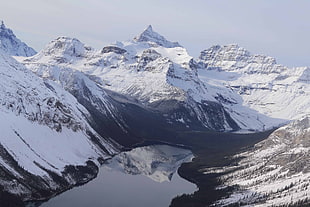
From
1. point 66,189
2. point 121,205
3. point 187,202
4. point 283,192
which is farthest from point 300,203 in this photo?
point 66,189

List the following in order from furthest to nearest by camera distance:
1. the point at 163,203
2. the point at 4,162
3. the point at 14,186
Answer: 1. the point at 163,203
2. the point at 4,162
3. the point at 14,186

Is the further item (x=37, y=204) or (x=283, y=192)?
(x=283, y=192)

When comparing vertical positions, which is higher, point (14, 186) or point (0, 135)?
point (0, 135)

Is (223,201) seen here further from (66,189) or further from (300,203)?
(66,189)

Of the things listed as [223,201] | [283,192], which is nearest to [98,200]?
[223,201]

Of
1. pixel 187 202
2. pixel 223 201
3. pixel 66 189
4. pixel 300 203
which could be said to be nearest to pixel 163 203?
pixel 187 202

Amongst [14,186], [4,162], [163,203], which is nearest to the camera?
[14,186]

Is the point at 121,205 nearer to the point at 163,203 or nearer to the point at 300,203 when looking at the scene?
the point at 163,203

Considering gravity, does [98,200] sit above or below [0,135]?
below

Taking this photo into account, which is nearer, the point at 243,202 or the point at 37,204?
the point at 37,204
